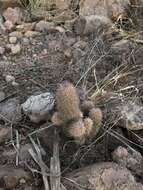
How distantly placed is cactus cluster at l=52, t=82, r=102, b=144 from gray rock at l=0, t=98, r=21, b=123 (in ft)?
1.05

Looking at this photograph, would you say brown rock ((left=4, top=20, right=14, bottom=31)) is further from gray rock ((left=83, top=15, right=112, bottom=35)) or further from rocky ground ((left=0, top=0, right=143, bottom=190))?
gray rock ((left=83, top=15, right=112, bottom=35))

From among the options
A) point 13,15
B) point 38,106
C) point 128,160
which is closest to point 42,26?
point 13,15

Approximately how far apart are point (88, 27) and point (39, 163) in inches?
45.5

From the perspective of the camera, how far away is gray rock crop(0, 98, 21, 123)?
7.61ft

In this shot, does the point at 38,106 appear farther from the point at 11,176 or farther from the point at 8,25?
the point at 8,25

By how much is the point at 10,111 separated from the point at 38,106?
0.16m

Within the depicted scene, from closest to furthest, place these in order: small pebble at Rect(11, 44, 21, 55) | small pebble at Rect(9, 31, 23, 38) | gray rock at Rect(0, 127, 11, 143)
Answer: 1. gray rock at Rect(0, 127, 11, 143)
2. small pebble at Rect(11, 44, 21, 55)
3. small pebble at Rect(9, 31, 23, 38)

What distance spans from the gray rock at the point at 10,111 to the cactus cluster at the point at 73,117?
1.05 feet

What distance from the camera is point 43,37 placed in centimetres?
288

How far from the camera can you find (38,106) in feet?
7.64

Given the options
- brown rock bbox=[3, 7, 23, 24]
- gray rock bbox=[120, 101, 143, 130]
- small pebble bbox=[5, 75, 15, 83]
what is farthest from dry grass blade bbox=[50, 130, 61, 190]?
brown rock bbox=[3, 7, 23, 24]

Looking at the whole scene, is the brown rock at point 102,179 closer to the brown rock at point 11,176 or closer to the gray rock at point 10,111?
the brown rock at point 11,176

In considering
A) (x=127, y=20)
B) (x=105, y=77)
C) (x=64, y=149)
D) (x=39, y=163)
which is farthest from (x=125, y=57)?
(x=39, y=163)

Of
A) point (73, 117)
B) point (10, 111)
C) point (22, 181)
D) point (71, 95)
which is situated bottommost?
point (22, 181)
